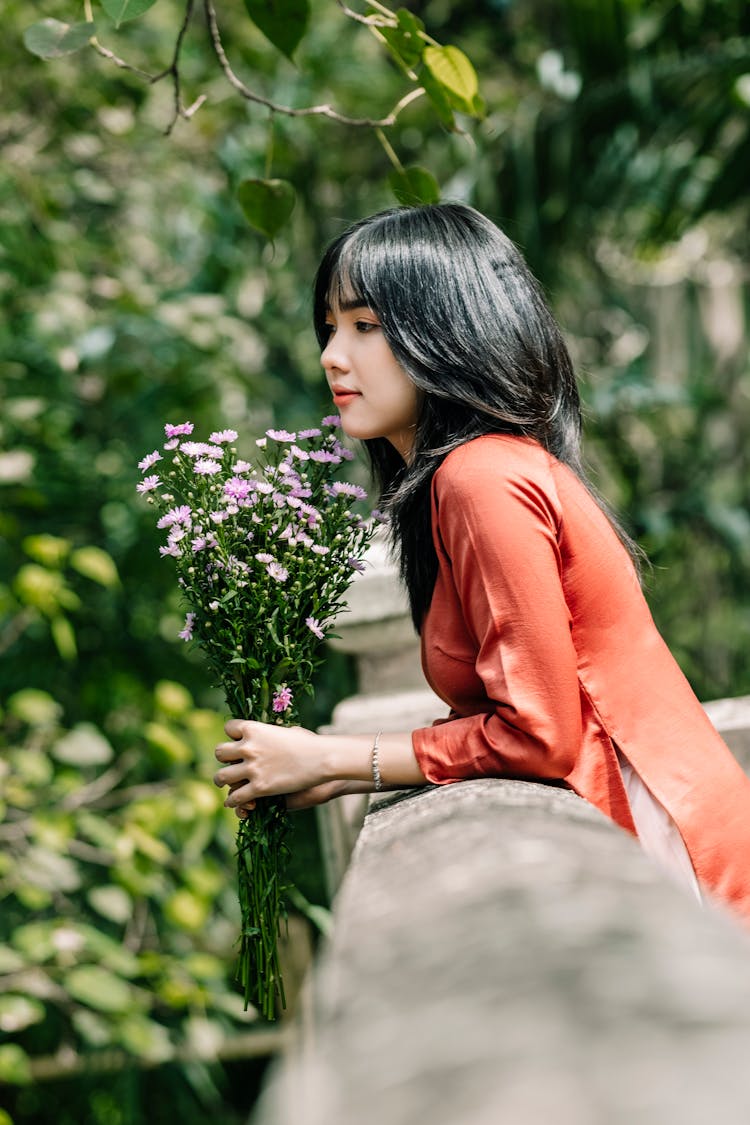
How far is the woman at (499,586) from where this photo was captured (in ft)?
4.71

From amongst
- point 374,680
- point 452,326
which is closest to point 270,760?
point 452,326

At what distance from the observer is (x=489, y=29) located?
5129mm

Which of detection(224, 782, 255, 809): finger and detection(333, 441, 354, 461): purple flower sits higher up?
detection(333, 441, 354, 461): purple flower

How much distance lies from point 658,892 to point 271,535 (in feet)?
2.86

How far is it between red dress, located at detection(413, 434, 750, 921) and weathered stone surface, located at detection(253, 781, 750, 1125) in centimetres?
54

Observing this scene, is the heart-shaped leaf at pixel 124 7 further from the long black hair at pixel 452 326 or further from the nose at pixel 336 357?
the nose at pixel 336 357

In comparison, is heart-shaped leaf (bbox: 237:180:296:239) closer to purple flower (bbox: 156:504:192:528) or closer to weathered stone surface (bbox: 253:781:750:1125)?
purple flower (bbox: 156:504:192:528)

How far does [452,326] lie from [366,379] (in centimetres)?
16

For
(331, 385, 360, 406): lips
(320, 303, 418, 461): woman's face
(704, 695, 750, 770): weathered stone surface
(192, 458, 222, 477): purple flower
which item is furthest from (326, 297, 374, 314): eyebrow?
(704, 695, 750, 770): weathered stone surface

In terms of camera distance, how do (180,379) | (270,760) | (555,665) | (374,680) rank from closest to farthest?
1. (555,665)
2. (270,760)
3. (374,680)
4. (180,379)

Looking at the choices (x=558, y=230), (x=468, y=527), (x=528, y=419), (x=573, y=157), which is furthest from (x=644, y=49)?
(x=468, y=527)

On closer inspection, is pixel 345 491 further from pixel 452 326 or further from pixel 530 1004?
pixel 530 1004

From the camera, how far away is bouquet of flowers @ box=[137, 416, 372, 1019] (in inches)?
58.3

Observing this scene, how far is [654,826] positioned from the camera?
155cm
